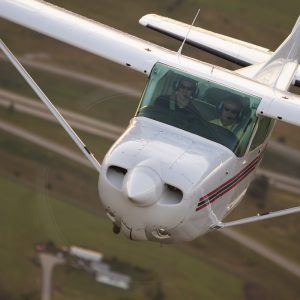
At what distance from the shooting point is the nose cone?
22781mm

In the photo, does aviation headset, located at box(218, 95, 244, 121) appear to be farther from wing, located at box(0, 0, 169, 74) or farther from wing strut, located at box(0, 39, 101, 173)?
wing strut, located at box(0, 39, 101, 173)

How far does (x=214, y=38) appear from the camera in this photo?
31.3 m

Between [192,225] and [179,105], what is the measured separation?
2866 mm

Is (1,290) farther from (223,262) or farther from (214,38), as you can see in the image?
(214,38)

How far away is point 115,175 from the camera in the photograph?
23.6 metres

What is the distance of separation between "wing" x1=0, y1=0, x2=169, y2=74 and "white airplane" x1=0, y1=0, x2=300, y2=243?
0.02 metres

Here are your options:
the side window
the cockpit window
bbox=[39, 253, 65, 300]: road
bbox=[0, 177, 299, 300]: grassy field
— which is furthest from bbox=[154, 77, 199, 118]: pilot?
bbox=[39, 253, 65, 300]: road

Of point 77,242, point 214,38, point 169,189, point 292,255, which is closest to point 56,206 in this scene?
point 77,242

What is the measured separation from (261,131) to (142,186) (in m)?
5.38

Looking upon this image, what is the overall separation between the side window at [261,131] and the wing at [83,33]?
2880 mm

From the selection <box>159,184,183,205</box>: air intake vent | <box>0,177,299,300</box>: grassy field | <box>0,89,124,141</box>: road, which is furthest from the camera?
<box>0,177,299,300</box>: grassy field

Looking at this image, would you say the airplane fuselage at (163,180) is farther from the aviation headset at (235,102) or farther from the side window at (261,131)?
the side window at (261,131)

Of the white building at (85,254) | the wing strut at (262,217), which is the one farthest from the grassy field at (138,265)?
the wing strut at (262,217)

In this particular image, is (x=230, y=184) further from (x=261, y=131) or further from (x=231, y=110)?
(x=231, y=110)
